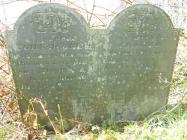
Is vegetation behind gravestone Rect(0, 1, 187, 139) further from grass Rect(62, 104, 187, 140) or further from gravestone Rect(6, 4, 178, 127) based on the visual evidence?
gravestone Rect(6, 4, 178, 127)

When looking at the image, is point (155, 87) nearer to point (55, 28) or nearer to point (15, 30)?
point (55, 28)

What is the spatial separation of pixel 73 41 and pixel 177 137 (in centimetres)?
112

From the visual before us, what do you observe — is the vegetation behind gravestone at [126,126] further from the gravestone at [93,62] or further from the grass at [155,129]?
the gravestone at [93,62]

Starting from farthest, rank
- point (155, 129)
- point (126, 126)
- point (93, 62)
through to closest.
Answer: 1. point (126, 126)
2. point (93, 62)
3. point (155, 129)

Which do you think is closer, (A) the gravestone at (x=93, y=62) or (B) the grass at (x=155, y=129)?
(B) the grass at (x=155, y=129)

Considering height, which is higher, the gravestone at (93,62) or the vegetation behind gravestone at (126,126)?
the gravestone at (93,62)

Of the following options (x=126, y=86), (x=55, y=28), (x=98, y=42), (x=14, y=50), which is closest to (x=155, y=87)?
(x=126, y=86)

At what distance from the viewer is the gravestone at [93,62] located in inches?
123

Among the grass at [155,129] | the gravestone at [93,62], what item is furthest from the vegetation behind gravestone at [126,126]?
the gravestone at [93,62]

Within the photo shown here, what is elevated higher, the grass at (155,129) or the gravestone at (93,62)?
the gravestone at (93,62)

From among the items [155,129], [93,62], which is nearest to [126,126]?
[155,129]

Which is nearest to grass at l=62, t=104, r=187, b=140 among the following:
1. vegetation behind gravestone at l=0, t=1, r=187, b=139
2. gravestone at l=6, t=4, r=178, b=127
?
vegetation behind gravestone at l=0, t=1, r=187, b=139

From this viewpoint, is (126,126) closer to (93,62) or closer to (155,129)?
(155,129)

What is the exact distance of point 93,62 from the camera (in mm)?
3289
